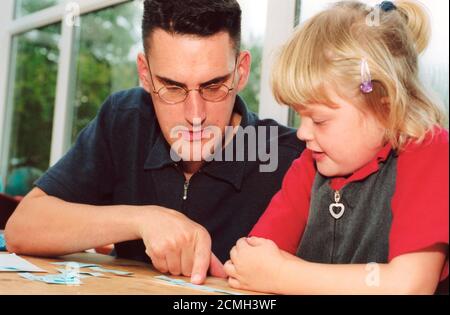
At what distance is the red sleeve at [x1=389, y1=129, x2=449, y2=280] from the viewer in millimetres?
725

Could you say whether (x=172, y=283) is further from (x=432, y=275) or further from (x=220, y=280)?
(x=432, y=275)

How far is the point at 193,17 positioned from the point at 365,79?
0.46 meters

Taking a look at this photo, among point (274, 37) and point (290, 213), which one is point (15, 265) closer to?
point (290, 213)

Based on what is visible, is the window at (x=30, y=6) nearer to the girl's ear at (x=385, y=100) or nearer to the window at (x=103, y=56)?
the window at (x=103, y=56)

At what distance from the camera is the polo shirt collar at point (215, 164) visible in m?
1.30

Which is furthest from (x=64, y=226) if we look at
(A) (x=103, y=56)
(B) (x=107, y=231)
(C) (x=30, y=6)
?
(C) (x=30, y=6)

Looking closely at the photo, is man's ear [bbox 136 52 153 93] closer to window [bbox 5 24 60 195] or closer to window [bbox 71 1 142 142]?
window [bbox 71 1 142 142]

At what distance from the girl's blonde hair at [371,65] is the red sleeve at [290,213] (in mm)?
181

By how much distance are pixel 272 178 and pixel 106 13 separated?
5.81ft

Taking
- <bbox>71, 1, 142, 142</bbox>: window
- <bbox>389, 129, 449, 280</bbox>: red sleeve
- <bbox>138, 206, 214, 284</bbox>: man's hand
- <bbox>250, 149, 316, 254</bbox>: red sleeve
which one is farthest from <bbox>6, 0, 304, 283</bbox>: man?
<bbox>71, 1, 142, 142</bbox>: window

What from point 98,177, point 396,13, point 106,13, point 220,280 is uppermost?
point 106,13

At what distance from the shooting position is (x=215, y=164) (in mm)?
1308

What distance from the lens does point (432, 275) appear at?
76 cm

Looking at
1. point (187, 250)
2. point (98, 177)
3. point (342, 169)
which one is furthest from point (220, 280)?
point (98, 177)
